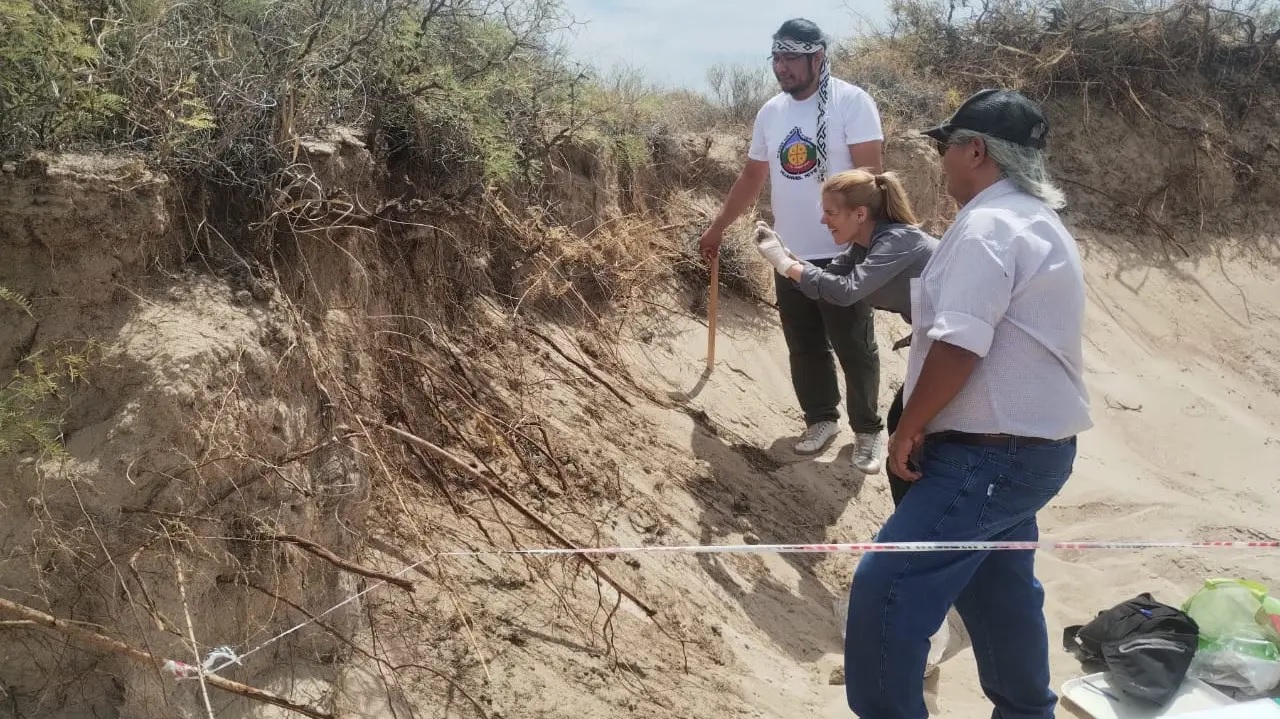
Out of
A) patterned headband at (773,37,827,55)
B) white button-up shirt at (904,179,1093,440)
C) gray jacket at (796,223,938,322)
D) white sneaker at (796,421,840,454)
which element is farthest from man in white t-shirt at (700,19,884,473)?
white button-up shirt at (904,179,1093,440)

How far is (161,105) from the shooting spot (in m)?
2.98

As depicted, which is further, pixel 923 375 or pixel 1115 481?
pixel 1115 481

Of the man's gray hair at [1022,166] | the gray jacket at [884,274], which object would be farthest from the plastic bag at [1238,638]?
the man's gray hair at [1022,166]

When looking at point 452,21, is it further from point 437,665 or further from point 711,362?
point 437,665

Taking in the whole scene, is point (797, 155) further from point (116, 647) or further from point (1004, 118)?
point (116, 647)

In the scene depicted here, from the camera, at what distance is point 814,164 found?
469 centimetres

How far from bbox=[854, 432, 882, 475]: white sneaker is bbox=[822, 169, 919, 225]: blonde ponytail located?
1.47 meters

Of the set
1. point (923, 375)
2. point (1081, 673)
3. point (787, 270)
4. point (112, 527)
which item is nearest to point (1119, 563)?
point (1081, 673)

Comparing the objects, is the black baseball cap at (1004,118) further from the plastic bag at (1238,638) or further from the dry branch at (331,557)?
the plastic bag at (1238,638)

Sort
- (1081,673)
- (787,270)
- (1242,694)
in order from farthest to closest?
(787,270)
(1081,673)
(1242,694)

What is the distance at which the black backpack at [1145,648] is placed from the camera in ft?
11.6

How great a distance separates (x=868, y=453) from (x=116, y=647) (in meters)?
3.59

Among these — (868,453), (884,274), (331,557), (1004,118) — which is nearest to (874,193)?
(884,274)

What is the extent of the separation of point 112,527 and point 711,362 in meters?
3.98
